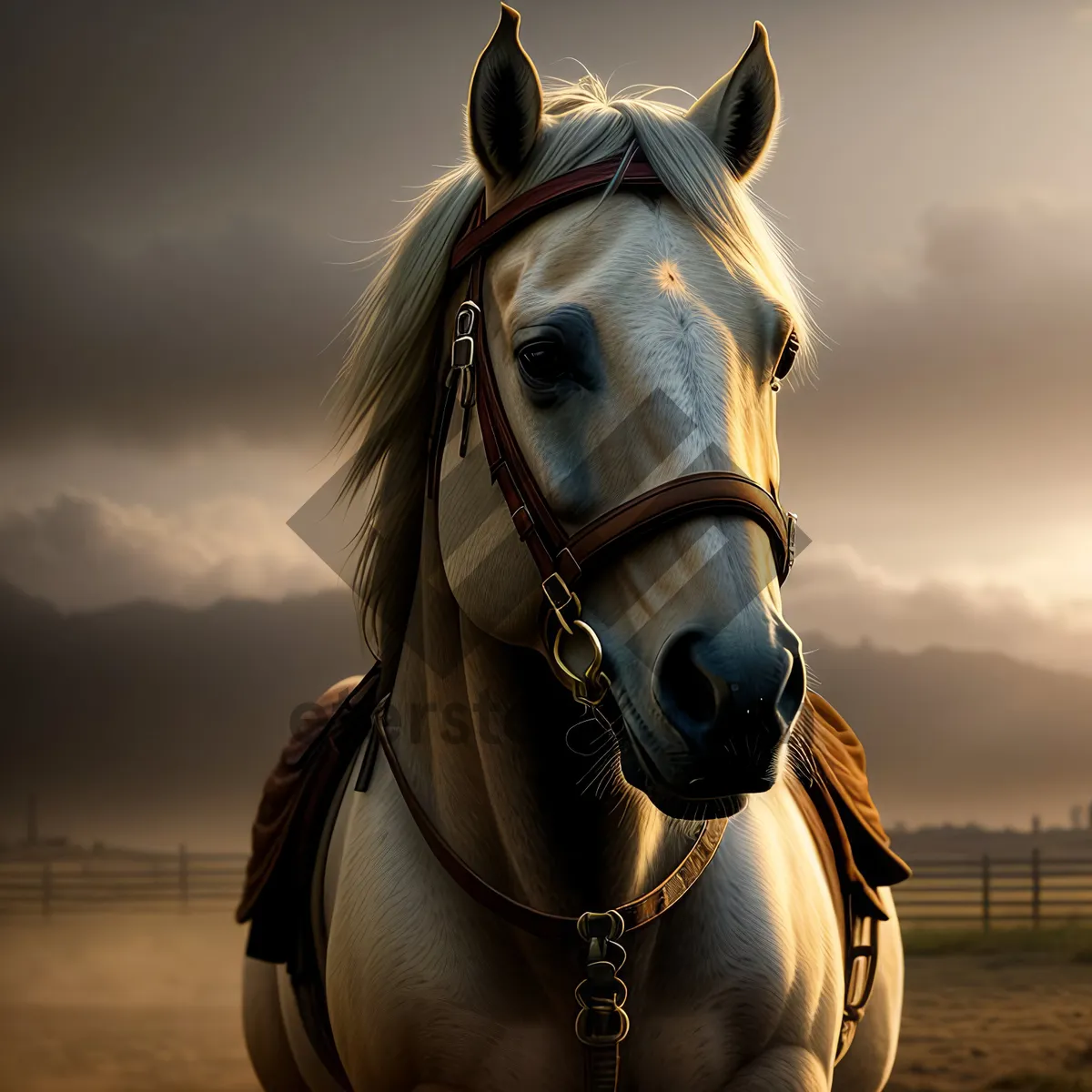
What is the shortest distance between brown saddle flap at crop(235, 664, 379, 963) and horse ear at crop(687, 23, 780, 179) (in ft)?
5.73

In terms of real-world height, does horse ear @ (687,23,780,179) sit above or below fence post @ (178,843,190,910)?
above

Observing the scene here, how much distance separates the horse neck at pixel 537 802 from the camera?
239 centimetres

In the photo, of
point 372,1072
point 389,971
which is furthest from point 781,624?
point 372,1072

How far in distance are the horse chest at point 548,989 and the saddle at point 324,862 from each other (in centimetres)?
49

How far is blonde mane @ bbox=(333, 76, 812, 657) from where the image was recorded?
2.38m

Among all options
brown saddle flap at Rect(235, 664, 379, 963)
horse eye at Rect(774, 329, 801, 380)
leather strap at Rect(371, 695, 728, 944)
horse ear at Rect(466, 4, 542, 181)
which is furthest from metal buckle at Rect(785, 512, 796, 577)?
brown saddle flap at Rect(235, 664, 379, 963)

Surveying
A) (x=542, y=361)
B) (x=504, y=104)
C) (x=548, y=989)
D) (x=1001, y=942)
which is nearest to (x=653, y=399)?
→ (x=542, y=361)

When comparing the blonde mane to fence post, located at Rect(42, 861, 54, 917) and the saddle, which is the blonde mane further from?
Answer: fence post, located at Rect(42, 861, 54, 917)

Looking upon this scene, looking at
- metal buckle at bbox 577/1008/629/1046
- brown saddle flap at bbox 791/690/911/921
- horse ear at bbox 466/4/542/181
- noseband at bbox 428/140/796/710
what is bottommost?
metal buckle at bbox 577/1008/629/1046

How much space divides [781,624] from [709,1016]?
1.03 meters

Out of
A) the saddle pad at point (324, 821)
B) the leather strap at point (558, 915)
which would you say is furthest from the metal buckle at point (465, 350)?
the saddle pad at point (324, 821)

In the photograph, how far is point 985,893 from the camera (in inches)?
761

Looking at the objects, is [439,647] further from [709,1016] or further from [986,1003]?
[986,1003]

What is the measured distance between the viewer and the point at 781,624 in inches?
75.4
